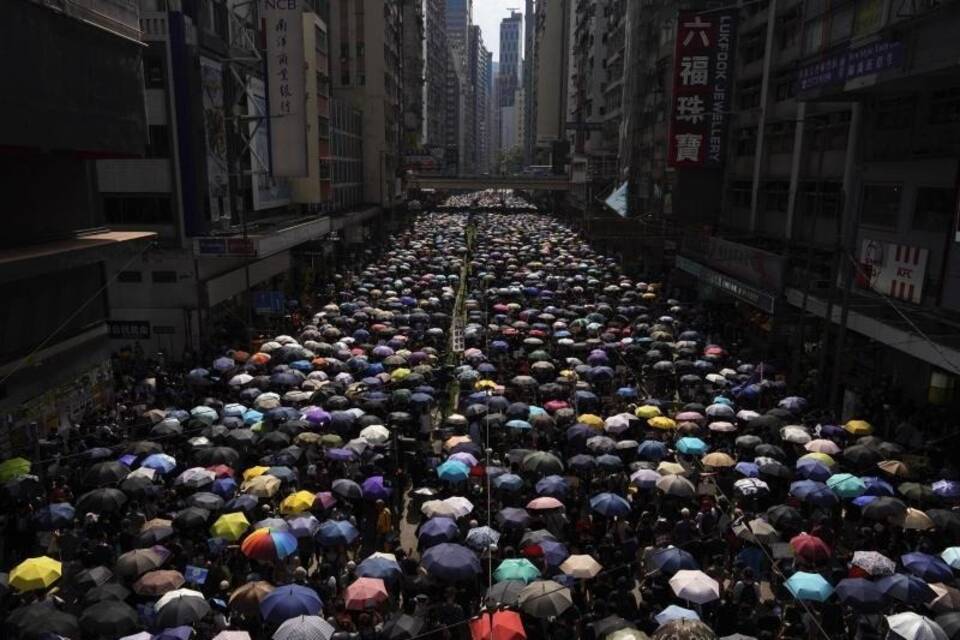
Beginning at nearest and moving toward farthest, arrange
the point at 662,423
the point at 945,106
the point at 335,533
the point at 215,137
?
the point at 335,533, the point at 662,423, the point at 945,106, the point at 215,137

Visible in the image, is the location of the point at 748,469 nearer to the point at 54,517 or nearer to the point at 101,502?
the point at 101,502

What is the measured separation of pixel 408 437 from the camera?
19.0m

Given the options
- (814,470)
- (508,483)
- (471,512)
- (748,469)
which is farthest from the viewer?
(748,469)

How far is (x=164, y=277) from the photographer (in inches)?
1198

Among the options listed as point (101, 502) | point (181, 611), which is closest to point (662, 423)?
point (181, 611)

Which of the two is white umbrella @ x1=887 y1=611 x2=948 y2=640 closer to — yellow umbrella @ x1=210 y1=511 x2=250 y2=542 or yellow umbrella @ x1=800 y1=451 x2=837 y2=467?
yellow umbrella @ x1=800 y1=451 x2=837 y2=467

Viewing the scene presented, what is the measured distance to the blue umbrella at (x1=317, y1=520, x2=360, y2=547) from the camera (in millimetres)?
12672

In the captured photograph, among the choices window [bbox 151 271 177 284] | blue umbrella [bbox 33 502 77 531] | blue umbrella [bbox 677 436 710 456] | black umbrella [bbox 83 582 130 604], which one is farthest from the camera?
window [bbox 151 271 177 284]

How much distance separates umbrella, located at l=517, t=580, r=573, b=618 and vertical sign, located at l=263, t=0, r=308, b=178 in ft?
90.9

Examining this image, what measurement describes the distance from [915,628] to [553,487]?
627 cm

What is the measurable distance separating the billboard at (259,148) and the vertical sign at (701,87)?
21469 millimetres

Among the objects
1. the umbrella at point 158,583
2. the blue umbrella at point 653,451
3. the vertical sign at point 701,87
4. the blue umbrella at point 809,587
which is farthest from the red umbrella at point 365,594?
the vertical sign at point 701,87

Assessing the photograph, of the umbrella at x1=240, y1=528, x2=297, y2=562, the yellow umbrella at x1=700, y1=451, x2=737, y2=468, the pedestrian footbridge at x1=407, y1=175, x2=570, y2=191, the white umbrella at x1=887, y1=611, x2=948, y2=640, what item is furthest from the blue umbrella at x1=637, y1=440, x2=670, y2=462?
the pedestrian footbridge at x1=407, y1=175, x2=570, y2=191

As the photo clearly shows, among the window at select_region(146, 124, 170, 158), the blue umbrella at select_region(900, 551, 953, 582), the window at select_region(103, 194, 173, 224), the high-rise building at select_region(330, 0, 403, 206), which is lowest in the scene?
the blue umbrella at select_region(900, 551, 953, 582)
